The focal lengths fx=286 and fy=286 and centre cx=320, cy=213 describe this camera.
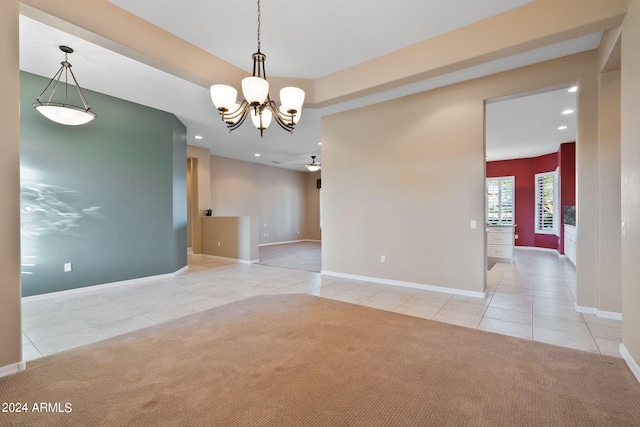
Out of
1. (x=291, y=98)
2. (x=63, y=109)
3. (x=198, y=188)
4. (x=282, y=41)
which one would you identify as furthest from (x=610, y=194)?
(x=198, y=188)

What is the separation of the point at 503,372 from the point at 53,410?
121 inches

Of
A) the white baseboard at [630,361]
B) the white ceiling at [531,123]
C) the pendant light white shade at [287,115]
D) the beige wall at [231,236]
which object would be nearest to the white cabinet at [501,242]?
the white ceiling at [531,123]

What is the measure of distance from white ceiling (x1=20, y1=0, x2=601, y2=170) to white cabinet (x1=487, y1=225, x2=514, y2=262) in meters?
3.00

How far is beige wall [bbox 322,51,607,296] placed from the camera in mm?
3469

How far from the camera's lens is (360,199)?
204 inches

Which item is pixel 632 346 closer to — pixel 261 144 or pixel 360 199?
pixel 360 199

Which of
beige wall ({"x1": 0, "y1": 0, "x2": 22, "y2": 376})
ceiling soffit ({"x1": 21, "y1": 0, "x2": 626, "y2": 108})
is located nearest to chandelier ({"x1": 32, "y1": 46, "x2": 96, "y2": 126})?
ceiling soffit ({"x1": 21, "y1": 0, "x2": 626, "y2": 108})

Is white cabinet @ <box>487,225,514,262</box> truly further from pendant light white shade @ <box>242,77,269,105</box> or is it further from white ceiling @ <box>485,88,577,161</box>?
pendant light white shade @ <box>242,77,269,105</box>

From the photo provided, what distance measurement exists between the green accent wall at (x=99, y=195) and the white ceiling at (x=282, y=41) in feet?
1.57

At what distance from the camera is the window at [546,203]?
28.9 ft

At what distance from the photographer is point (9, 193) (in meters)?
2.18

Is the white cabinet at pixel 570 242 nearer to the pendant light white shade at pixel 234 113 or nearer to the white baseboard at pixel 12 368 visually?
the pendant light white shade at pixel 234 113

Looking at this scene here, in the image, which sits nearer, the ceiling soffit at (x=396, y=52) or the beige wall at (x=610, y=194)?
the ceiling soffit at (x=396, y=52)

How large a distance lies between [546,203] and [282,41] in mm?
9615
